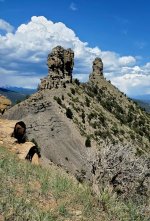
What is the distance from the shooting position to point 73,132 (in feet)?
310

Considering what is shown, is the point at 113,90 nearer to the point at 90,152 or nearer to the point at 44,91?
the point at 44,91

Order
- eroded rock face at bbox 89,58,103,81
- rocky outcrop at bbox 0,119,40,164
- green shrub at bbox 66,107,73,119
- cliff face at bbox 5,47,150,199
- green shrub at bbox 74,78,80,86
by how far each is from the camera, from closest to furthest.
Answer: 1. rocky outcrop at bbox 0,119,40,164
2. cliff face at bbox 5,47,150,199
3. green shrub at bbox 66,107,73,119
4. green shrub at bbox 74,78,80,86
5. eroded rock face at bbox 89,58,103,81

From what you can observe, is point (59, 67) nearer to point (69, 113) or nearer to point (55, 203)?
→ point (69, 113)

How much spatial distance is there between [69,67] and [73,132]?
2645 cm

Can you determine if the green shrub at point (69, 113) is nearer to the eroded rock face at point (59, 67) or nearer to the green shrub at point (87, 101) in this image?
the eroded rock face at point (59, 67)

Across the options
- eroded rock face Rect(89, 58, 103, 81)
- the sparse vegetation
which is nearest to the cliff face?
eroded rock face Rect(89, 58, 103, 81)

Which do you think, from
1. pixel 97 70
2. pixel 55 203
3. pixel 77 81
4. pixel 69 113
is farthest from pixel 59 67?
pixel 55 203

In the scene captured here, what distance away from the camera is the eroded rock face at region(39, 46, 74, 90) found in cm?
11014

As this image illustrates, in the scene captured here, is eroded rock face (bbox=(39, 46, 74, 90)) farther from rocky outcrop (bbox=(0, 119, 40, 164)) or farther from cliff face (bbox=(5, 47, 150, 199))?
rocky outcrop (bbox=(0, 119, 40, 164))

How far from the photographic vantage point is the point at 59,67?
11225 centimetres

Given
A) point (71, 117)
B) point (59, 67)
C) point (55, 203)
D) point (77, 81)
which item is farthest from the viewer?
point (77, 81)


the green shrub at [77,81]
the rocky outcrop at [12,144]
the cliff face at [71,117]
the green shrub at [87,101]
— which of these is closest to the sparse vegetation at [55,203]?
the rocky outcrop at [12,144]

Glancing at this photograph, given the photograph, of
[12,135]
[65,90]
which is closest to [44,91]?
[65,90]

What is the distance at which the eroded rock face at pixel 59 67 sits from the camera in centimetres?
11014
